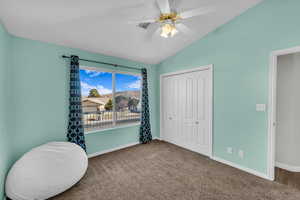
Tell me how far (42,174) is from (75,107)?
131 centimetres

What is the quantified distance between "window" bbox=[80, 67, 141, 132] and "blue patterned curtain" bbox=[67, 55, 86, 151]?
268 mm

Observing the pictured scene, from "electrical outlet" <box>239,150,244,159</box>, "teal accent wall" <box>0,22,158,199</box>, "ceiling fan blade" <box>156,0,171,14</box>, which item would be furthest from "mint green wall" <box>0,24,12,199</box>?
"electrical outlet" <box>239,150,244,159</box>

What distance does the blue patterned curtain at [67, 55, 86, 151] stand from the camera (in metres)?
2.68

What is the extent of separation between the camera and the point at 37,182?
5.42 ft

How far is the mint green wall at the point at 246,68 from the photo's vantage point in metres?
2.07

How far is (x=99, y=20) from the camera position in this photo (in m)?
2.16

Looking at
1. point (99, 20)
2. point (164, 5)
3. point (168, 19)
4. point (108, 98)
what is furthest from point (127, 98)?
point (164, 5)

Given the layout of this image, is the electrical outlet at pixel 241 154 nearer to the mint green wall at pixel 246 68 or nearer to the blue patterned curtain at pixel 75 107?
the mint green wall at pixel 246 68

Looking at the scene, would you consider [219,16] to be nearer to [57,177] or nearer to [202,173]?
[202,173]

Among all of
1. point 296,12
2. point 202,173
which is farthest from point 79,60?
point 296,12

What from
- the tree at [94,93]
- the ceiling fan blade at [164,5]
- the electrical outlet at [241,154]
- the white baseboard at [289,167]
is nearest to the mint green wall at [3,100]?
the tree at [94,93]

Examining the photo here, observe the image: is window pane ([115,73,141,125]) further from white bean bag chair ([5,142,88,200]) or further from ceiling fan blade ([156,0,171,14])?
ceiling fan blade ([156,0,171,14])

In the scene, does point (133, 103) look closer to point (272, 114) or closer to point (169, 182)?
point (169, 182)

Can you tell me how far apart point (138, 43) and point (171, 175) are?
9.29ft
